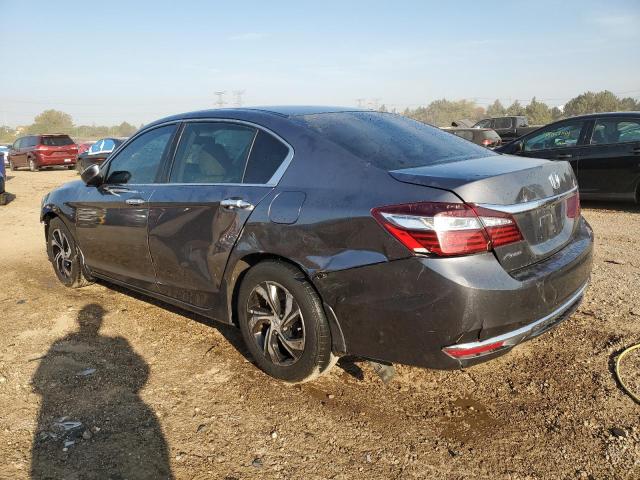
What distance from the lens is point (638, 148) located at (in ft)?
25.4

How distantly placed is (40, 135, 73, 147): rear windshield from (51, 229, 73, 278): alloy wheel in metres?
20.8

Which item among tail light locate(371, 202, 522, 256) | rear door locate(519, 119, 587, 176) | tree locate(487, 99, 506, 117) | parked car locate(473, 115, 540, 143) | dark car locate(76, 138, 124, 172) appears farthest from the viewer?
tree locate(487, 99, 506, 117)

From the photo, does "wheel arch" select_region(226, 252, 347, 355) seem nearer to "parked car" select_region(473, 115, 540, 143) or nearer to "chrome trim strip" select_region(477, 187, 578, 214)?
"chrome trim strip" select_region(477, 187, 578, 214)

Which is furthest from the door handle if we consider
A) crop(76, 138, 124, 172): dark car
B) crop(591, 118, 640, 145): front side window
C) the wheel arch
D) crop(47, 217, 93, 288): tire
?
crop(76, 138, 124, 172): dark car

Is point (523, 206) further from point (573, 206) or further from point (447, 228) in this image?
point (573, 206)

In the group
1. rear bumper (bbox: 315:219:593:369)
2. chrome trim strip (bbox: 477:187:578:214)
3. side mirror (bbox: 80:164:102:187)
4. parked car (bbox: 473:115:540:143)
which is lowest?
rear bumper (bbox: 315:219:593:369)

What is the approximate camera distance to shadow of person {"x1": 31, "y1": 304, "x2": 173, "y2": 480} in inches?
96.3

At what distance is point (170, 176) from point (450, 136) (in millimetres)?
2027

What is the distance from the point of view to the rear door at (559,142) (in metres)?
Answer: 8.41

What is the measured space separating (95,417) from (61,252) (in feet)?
9.31

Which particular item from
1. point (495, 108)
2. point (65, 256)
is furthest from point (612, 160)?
point (495, 108)

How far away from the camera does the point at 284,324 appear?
3.02 metres

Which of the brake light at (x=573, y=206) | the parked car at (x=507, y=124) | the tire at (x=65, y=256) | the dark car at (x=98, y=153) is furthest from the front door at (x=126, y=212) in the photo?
the parked car at (x=507, y=124)

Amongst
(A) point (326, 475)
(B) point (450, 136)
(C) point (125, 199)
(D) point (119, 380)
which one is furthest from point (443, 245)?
(C) point (125, 199)
